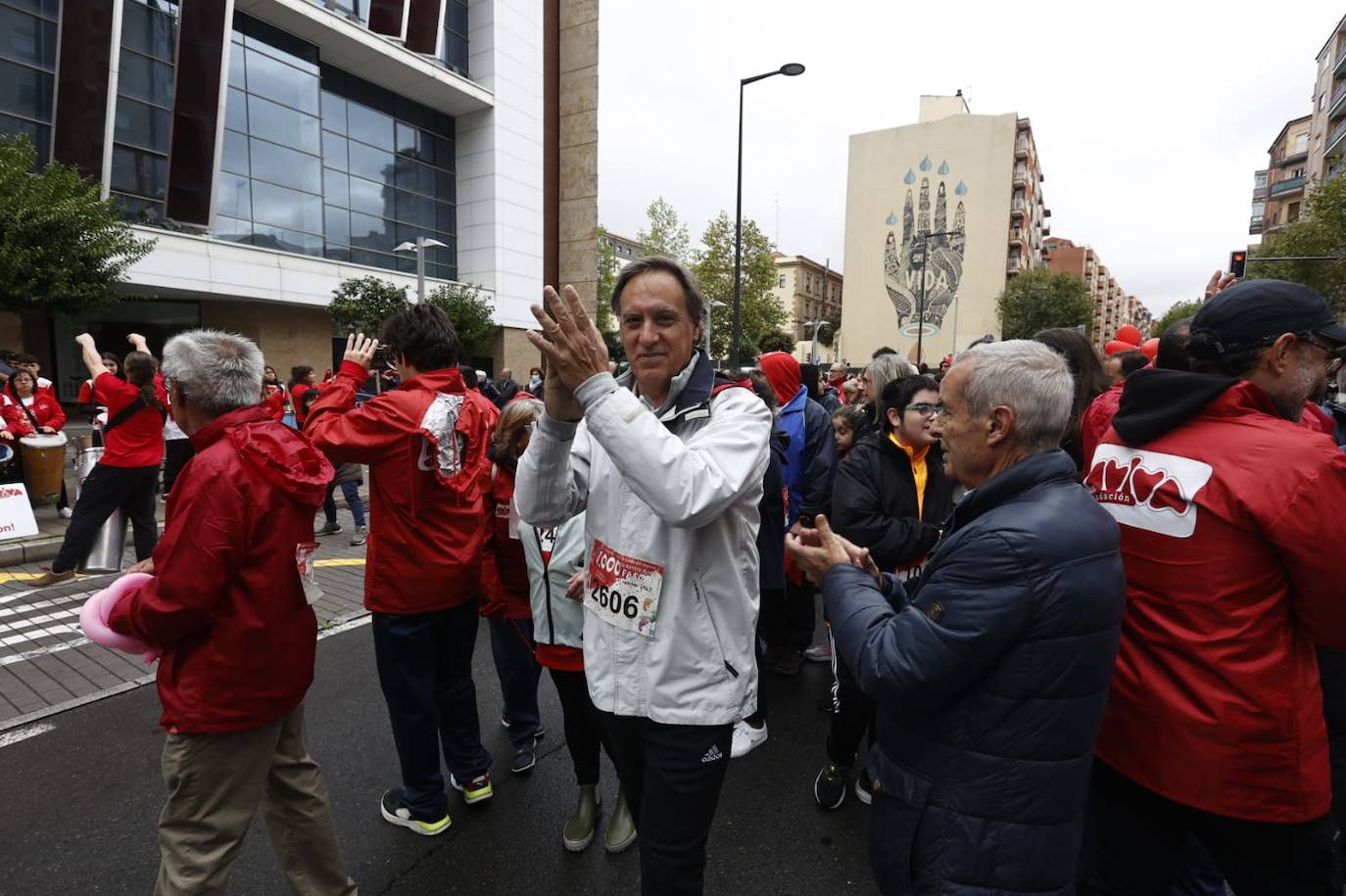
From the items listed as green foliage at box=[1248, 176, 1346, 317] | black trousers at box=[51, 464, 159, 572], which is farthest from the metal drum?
green foliage at box=[1248, 176, 1346, 317]

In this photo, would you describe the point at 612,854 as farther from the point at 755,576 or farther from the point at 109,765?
the point at 109,765

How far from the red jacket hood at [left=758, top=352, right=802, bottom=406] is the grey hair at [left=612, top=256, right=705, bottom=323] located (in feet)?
9.03

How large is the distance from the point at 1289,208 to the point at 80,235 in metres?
80.5

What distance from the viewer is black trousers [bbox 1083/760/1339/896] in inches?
64.4

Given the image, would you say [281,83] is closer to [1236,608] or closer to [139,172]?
[139,172]

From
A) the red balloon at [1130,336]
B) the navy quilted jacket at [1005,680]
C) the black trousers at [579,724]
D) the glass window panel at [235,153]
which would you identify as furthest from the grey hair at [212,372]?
the glass window panel at [235,153]

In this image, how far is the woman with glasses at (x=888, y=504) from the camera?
9.85 ft

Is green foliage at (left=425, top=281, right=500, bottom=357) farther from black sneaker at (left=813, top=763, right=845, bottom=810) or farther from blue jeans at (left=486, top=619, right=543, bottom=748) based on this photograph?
black sneaker at (left=813, top=763, right=845, bottom=810)

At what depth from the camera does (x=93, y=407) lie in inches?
331

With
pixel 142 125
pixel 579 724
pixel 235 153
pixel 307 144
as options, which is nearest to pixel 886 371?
pixel 579 724

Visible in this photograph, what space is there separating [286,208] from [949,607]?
26.0 metres

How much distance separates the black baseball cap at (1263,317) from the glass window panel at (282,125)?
2588 cm

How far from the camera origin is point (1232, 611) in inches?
64.1

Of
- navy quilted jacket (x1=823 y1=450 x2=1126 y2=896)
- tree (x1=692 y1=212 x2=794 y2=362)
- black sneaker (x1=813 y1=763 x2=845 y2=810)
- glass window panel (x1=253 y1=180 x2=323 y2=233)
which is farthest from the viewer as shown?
tree (x1=692 y1=212 x2=794 y2=362)
